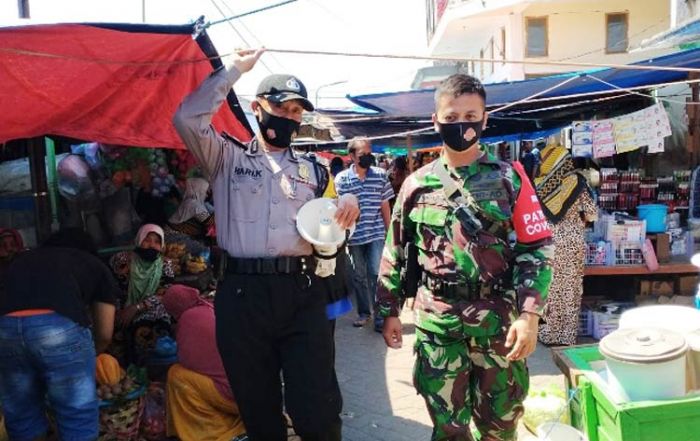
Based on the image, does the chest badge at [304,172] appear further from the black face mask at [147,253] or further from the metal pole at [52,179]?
the metal pole at [52,179]

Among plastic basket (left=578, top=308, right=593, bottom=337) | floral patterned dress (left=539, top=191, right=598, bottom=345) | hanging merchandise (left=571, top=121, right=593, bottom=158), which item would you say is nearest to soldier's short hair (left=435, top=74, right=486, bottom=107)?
floral patterned dress (left=539, top=191, right=598, bottom=345)

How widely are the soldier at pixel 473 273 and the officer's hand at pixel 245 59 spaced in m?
0.86

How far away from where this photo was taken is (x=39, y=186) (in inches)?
181

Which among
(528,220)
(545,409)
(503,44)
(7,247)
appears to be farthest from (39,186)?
(503,44)

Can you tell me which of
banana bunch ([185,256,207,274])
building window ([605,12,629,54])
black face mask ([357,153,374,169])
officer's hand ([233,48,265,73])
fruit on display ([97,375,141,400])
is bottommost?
fruit on display ([97,375,141,400])

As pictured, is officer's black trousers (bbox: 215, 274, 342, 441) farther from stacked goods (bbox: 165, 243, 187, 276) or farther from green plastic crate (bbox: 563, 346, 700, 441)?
stacked goods (bbox: 165, 243, 187, 276)

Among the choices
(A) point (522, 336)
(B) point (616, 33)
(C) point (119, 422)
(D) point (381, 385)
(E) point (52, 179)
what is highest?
(B) point (616, 33)

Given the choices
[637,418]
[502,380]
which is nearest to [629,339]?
[637,418]

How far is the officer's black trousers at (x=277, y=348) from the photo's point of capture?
8.96 feet

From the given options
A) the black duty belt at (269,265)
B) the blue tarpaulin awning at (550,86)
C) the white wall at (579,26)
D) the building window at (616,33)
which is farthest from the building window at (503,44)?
the black duty belt at (269,265)

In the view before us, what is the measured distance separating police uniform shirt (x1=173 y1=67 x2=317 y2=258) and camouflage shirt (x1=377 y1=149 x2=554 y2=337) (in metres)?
0.60

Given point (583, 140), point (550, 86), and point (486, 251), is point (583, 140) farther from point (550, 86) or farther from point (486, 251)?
point (486, 251)

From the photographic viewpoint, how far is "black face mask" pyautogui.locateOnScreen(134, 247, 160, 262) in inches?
208

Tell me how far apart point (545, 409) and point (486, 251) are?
5.18ft
